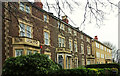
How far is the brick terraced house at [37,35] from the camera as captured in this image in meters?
10.7

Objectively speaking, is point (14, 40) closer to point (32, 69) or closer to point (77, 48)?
point (32, 69)

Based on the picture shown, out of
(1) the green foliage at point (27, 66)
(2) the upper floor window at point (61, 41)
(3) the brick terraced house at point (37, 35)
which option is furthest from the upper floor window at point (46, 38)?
(1) the green foliage at point (27, 66)

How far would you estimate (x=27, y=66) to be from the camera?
39.6 feet

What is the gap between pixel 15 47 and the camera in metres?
17.4

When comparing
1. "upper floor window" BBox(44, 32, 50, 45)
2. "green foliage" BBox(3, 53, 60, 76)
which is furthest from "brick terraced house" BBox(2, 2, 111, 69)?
"green foliage" BBox(3, 53, 60, 76)

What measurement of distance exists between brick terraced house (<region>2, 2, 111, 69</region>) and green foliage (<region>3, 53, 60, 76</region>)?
108 inches

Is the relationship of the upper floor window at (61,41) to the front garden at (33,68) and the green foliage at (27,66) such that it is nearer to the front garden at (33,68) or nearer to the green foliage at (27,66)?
the front garden at (33,68)

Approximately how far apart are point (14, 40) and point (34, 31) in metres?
4.10

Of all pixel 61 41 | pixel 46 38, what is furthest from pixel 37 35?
pixel 61 41

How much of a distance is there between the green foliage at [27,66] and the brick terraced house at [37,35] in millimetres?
2747

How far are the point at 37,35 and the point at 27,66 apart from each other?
391 inches

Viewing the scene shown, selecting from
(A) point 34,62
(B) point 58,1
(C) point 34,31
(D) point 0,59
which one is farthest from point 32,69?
(C) point 34,31

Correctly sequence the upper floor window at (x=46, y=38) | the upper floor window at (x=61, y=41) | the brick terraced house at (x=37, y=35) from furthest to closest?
the upper floor window at (x=61, y=41) < the upper floor window at (x=46, y=38) < the brick terraced house at (x=37, y=35)

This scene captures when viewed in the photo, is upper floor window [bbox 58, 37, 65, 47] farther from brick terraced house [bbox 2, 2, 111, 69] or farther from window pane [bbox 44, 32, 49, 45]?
window pane [bbox 44, 32, 49, 45]
